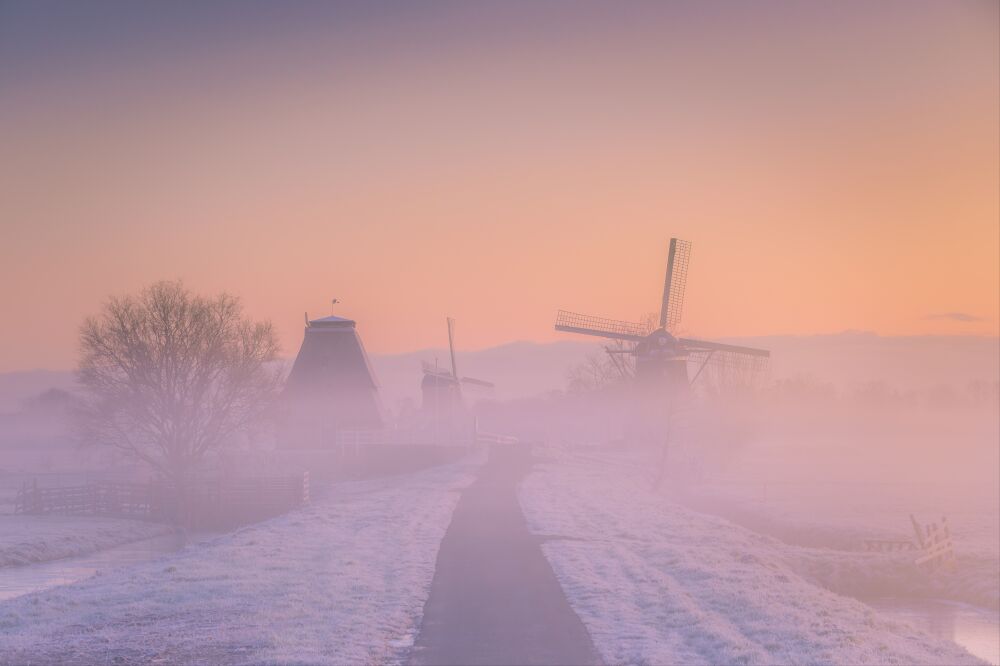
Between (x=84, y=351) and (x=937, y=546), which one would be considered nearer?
(x=937, y=546)

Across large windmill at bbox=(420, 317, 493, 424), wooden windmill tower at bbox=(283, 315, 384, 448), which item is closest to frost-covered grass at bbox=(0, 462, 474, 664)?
wooden windmill tower at bbox=(283, 315, 384, 448)

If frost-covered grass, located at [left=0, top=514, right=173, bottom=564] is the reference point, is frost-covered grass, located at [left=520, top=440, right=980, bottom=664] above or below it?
above

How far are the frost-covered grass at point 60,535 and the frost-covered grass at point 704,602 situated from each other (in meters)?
19.4

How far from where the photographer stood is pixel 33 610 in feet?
68.0

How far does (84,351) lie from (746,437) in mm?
65556

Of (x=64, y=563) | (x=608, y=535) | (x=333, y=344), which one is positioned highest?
(x=333, y=344)

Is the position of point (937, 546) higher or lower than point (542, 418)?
lower

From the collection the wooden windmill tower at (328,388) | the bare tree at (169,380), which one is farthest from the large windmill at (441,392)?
the bare tree at (169,380)

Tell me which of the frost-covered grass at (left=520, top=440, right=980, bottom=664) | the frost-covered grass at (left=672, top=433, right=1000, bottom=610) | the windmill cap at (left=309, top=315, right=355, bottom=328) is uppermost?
Answer: the windmill cap at (left=309, top=315, right=355, bottom=328)

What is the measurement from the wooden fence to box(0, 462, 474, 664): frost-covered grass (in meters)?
14.7

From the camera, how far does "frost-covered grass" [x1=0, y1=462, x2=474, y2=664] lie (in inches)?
619

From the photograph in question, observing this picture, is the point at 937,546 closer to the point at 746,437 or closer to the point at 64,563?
the point at 64,563

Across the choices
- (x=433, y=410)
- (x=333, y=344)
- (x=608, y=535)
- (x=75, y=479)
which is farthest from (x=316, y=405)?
(x=608, y=535)

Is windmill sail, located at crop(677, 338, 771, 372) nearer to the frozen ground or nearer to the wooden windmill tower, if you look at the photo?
the frozen ground
